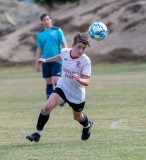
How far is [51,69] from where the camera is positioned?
47.9 feet

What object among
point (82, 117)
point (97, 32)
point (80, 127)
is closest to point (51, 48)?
point (80, 127)

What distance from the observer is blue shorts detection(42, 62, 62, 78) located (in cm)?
1448

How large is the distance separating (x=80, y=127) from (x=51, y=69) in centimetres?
419

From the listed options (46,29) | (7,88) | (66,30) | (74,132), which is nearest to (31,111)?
(46,29)

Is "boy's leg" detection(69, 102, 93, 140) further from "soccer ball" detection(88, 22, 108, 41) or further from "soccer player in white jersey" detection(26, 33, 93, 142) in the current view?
"soccer ball" detection(88, 22, 108, 41)

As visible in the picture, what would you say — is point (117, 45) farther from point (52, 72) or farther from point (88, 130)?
point (88, 130)

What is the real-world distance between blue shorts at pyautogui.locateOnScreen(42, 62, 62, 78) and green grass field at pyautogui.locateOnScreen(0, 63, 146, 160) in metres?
0.79

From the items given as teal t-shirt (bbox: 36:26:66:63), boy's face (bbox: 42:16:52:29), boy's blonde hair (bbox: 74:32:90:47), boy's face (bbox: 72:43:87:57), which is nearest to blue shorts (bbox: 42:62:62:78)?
teal t-shirt (bbox: 36:26:66:63)

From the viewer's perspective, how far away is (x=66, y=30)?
36.6 metres

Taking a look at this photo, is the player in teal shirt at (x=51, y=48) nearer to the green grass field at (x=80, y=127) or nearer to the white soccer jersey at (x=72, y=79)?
the green grass field at (x=80, y=127)

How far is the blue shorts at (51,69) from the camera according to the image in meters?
14.5

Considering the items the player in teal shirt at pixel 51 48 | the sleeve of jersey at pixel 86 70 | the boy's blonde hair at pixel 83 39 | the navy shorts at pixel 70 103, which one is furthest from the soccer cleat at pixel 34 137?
the player in teal shirt at pixel 51 48

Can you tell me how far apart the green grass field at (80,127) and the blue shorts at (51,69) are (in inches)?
31.0

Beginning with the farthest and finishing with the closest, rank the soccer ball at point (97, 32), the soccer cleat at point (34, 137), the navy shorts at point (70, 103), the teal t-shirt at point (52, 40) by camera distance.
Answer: the teal t-shirt at point (52, 40) < the soccer ball at point (97, 32) < the navy shorts at point (70, 103) < the soccer cleat at point (34, 137)
